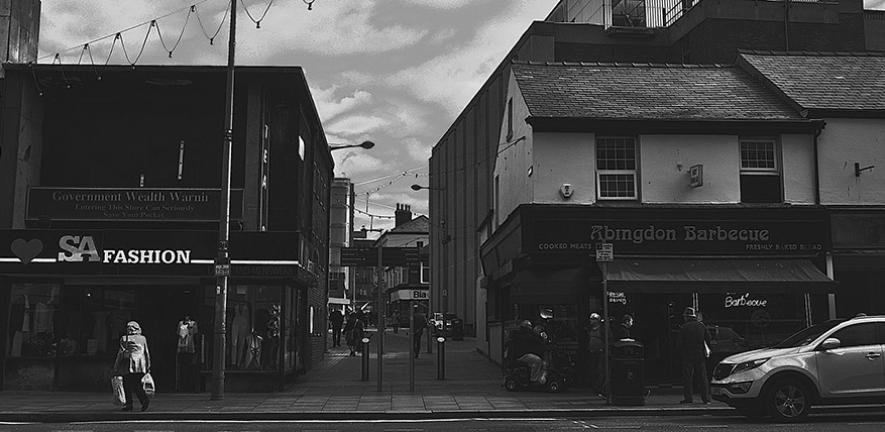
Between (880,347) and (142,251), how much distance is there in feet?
48.1

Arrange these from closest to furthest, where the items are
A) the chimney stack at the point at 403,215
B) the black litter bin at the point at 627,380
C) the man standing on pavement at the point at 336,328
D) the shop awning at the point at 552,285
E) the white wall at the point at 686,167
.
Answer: the black litter bin at the point at 627,380, the shop awning at the point at 552,285, the white wall at the point at 686,167, the man standing on pavement at the point at 336,328, the chimney stack at the point at 403,215

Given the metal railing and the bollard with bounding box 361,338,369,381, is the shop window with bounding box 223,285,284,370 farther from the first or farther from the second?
the metal railing

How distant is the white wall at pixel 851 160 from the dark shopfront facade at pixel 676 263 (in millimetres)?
826

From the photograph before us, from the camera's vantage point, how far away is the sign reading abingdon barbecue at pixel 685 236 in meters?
19.8

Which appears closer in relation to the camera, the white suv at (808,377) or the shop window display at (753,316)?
the white suv at (808,377)

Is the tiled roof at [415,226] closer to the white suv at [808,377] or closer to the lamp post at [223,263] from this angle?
the lamp post at [223,263]

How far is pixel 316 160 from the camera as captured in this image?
2886cm

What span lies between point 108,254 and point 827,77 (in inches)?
699

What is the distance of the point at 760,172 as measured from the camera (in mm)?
20656

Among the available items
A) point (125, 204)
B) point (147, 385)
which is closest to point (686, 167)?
point (147, 385)

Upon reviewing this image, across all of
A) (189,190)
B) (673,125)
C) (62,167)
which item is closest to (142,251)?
(189,190)

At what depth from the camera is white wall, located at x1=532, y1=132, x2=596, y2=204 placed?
66.1ft

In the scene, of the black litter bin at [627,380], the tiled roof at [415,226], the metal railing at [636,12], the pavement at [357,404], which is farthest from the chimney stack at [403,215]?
the black litter bin at [627,380]

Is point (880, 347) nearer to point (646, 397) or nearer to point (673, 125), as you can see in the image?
point (646, 397)
